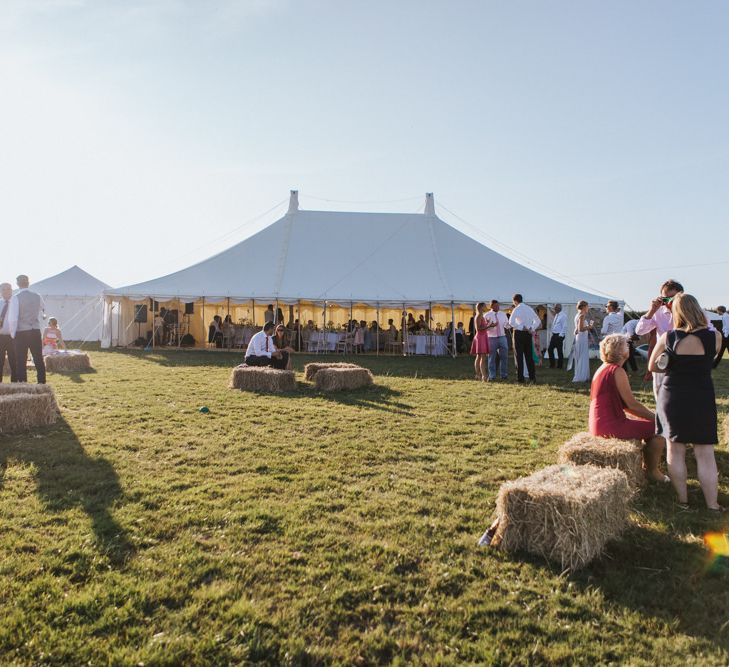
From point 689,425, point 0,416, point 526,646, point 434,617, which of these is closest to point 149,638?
point 434,617

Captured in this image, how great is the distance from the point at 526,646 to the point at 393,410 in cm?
467

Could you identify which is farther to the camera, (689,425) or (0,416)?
(0,416)

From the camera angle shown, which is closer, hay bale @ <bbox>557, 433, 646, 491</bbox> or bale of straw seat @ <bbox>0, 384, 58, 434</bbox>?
hay bale @ <bbox>557, 433, 646, 491</bbox>

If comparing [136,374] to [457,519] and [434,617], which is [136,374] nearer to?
[457,519]

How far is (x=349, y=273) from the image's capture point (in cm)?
1750

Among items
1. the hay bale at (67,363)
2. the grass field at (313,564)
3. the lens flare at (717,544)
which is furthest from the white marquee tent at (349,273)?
the lens flare at (717,544)

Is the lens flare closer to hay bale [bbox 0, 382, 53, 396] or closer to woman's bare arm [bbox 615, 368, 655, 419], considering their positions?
woman's bare arm [bbox 615, 368, 655, 419]

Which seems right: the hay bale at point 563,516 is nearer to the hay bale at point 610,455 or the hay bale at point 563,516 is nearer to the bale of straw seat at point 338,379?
the hay bale at point 610,455

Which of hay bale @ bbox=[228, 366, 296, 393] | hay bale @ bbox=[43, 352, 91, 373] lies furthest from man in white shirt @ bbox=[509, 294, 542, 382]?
hay bale @ bbox=[43, 352, 91, 373]

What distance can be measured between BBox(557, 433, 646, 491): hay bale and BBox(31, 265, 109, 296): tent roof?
74.4 ft

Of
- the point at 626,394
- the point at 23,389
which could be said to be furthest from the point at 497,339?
the point at 23,389

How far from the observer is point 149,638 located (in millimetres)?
2096

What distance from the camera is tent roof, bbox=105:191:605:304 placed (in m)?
16.7

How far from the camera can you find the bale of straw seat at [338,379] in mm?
8339
